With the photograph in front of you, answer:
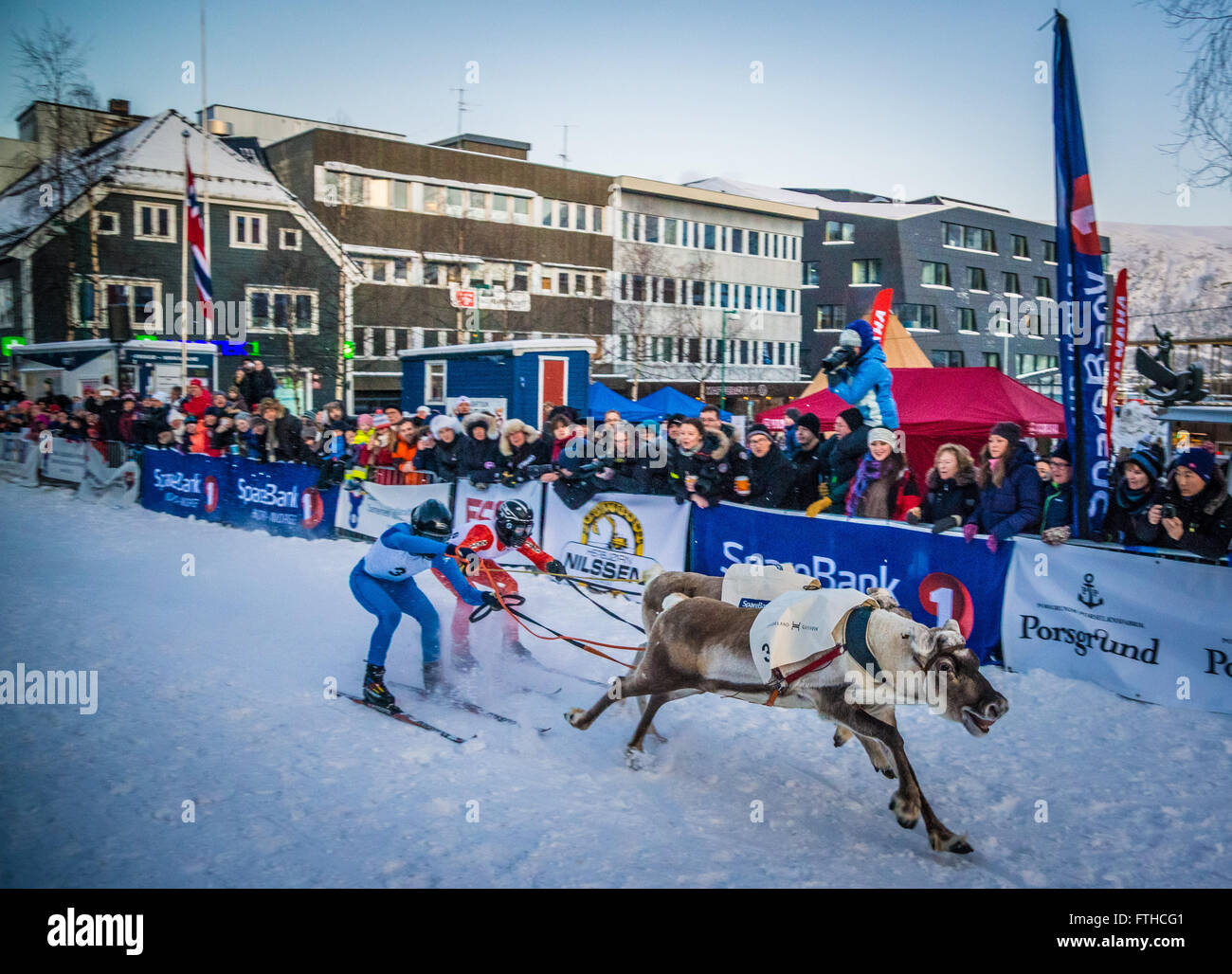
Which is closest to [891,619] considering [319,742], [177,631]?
[319,742]

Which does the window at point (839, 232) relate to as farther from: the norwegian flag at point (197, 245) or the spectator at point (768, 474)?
the spectator at point (768, 474)

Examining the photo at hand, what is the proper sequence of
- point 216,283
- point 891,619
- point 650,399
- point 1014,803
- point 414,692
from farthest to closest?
point 216,283 < point 650,399 < point 414,692 < point 1014,803 < point 891,619

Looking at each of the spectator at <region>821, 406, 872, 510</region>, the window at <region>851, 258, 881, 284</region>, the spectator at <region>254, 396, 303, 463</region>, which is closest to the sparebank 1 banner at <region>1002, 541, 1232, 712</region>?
the spectator at <region>821, 406, 872, 510</region>

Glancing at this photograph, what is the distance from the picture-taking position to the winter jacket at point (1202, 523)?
6.29m

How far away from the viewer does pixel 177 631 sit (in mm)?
8805

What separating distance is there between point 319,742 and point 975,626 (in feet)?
16.4

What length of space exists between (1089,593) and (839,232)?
51.6 meters

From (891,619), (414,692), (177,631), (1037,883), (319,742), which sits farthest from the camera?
(177,631)

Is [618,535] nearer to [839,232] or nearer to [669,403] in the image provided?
[669,403]

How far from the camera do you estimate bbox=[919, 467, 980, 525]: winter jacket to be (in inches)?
301

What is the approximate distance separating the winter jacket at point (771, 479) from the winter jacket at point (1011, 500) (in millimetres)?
1912

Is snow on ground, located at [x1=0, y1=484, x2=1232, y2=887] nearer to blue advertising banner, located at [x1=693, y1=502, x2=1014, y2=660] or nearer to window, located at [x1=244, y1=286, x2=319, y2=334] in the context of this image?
blue advertising banner, located at [x1=693, y1=502, x2=1014, y2=660]
